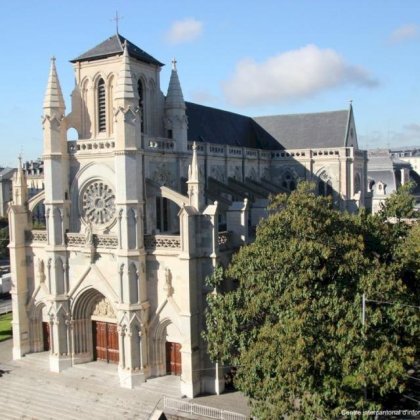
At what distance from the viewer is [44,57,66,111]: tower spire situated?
30103 mm

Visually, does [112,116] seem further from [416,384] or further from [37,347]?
[416,384]

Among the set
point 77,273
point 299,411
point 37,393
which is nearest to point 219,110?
point 77,273

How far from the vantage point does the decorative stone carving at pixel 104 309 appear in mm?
30812

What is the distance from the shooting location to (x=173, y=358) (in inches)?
1148

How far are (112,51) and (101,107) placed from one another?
130 inches

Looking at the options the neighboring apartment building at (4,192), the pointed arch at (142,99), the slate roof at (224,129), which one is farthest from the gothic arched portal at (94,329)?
the neighboring apartment building at (4,192)

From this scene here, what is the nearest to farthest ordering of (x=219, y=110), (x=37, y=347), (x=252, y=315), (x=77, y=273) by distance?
1. (x=252, y=315)
2. (x=77, y=273)
3. (x=37, y=347)
4. (x=219, y=110)

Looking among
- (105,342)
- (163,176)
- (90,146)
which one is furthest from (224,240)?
(105,342)

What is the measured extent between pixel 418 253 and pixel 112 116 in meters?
18.7

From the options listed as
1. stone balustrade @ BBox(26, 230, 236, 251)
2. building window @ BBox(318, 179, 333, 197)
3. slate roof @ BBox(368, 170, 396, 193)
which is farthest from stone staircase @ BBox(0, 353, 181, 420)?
slate roof @ BBox(368, 170, 396, 193)

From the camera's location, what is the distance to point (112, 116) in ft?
102

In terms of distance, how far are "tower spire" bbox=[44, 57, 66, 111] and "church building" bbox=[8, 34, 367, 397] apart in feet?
0.19

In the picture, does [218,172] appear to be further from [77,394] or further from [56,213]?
[77,394]

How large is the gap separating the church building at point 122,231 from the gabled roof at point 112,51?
9cm
